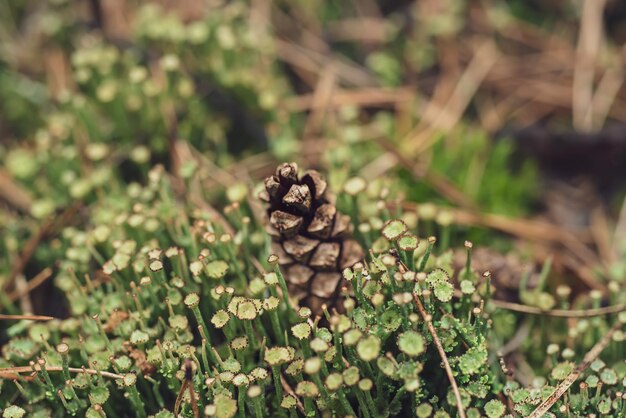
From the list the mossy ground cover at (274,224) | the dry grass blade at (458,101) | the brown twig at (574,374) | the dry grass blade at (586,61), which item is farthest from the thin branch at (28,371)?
the dry grass blade at (586,61)

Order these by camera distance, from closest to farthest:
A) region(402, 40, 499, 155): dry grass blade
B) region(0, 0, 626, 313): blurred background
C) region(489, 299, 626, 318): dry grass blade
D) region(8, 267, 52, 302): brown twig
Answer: region(489, 299, 626, 318): dry grass blade → region(8, 267, 52, 302): brown twig → region(0, 0, 626, 313): blurred background → region(402, 40, 499, 155): dry grass blade

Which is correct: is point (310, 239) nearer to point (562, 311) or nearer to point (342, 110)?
point (562, 311)

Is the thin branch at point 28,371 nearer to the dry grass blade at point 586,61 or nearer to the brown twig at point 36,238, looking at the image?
the brown twig at point 36,238

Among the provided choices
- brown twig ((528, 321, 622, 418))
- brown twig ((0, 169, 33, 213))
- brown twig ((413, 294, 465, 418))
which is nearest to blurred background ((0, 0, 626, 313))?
brown twig ((0, 169, 33, 213))

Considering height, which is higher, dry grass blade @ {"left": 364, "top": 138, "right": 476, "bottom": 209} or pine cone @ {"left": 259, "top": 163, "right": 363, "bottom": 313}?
pine cone @ {"left": 259, "top": 163, "right": 363, "bottom": 313}

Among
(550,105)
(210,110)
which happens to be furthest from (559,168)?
(210,110)

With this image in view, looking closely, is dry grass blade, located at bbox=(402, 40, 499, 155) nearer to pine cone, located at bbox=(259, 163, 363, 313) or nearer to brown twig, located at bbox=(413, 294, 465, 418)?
pine cone, located at bbox=(259, 163, 363, 313)

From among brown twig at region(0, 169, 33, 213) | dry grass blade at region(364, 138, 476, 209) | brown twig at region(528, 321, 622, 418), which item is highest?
brown twig at region(0, 169, 33, 213)
